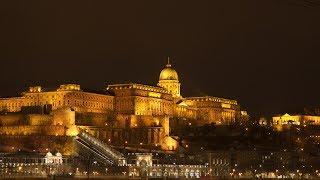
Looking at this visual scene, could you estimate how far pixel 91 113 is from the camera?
14988cm

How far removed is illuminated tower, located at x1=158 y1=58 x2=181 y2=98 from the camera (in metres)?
183


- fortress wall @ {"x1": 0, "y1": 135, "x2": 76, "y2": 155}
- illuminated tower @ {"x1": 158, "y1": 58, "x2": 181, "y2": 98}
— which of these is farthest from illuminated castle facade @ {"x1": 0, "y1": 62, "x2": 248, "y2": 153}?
fortress wall @ {"x1": 0, "y1": 135, "x2": 76, "y2": 155}

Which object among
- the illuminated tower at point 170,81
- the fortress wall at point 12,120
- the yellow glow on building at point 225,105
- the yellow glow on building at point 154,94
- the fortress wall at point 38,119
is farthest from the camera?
the yellow glow on building at point 225,105

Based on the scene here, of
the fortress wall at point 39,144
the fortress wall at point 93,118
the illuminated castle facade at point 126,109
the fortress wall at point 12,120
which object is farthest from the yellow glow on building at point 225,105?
the fortress wall at point 39,144

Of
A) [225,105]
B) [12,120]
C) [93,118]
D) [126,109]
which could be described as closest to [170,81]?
[225,105]

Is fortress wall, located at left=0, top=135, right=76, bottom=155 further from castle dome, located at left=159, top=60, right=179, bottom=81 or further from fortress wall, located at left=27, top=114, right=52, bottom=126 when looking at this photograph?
castle dome, located at left=159, top=60, right=179, bottom=81

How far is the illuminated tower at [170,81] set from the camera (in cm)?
18275

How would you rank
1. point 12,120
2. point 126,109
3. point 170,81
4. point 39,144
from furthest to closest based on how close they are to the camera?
point 170,81
point 126,109
point 12,120
point 39,144

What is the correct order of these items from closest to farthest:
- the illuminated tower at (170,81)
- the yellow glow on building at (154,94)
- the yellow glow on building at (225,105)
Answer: the yellow glow on building at (154,94), the illuminated tower at (170,81), the yellow glow on building at (225,105)

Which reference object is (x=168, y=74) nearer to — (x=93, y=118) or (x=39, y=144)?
(x=93, y=118)

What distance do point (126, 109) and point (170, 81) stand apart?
24989mm

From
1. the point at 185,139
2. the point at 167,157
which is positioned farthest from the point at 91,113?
the point at 167,157

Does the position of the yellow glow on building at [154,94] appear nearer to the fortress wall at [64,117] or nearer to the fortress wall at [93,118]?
the fortress wall at [93,118]

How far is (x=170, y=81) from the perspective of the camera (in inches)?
7215
